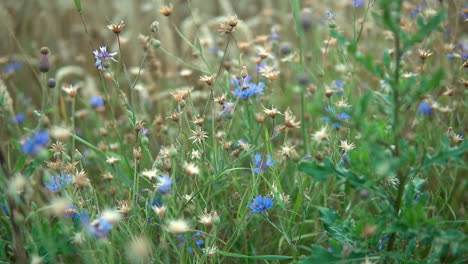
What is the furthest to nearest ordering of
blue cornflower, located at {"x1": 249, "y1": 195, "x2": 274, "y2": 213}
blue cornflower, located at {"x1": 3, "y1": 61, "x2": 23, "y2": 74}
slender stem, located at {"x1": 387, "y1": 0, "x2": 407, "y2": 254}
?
blue cornflower, located at {"x1": 3, "y1": 61, "x2": 23, "y2": 74}
blue cornflower, located at {"x1": 249, "y1": 195, "x2": 274, "y2": 213}
slender stem, located at {"x1": 387, "y1": 0, "x2": 407, "y2": 254}

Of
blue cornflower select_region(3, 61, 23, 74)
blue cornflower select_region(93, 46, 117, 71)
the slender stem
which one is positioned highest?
blue cornflower select_region(3, 61, 23, 74)

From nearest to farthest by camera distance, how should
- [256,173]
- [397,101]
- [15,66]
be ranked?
1. [397,101]
2. [256,173]
3. [15,66]

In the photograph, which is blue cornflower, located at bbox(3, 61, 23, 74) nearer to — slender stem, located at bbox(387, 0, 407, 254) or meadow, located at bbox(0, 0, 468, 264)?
meadow, located at bbox(0, 0, 468, 264)

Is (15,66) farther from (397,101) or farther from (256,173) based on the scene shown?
(397,101)

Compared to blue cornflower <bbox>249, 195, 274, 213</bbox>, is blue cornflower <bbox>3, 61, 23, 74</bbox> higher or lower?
higher

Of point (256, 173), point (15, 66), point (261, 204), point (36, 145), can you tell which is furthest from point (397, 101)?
point (15, 66)

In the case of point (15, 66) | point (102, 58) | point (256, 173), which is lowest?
point (256, 173)

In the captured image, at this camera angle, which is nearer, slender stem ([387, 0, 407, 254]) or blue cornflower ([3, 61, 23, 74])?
slender stem ([387, 0, 407, 254])

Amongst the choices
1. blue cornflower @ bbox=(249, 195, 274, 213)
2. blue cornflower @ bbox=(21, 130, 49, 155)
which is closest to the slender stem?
blue cornflower @ bbox=(249, 195, 274, 213)

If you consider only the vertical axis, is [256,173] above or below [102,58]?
below

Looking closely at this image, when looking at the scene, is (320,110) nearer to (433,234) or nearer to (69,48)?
(433,234)
